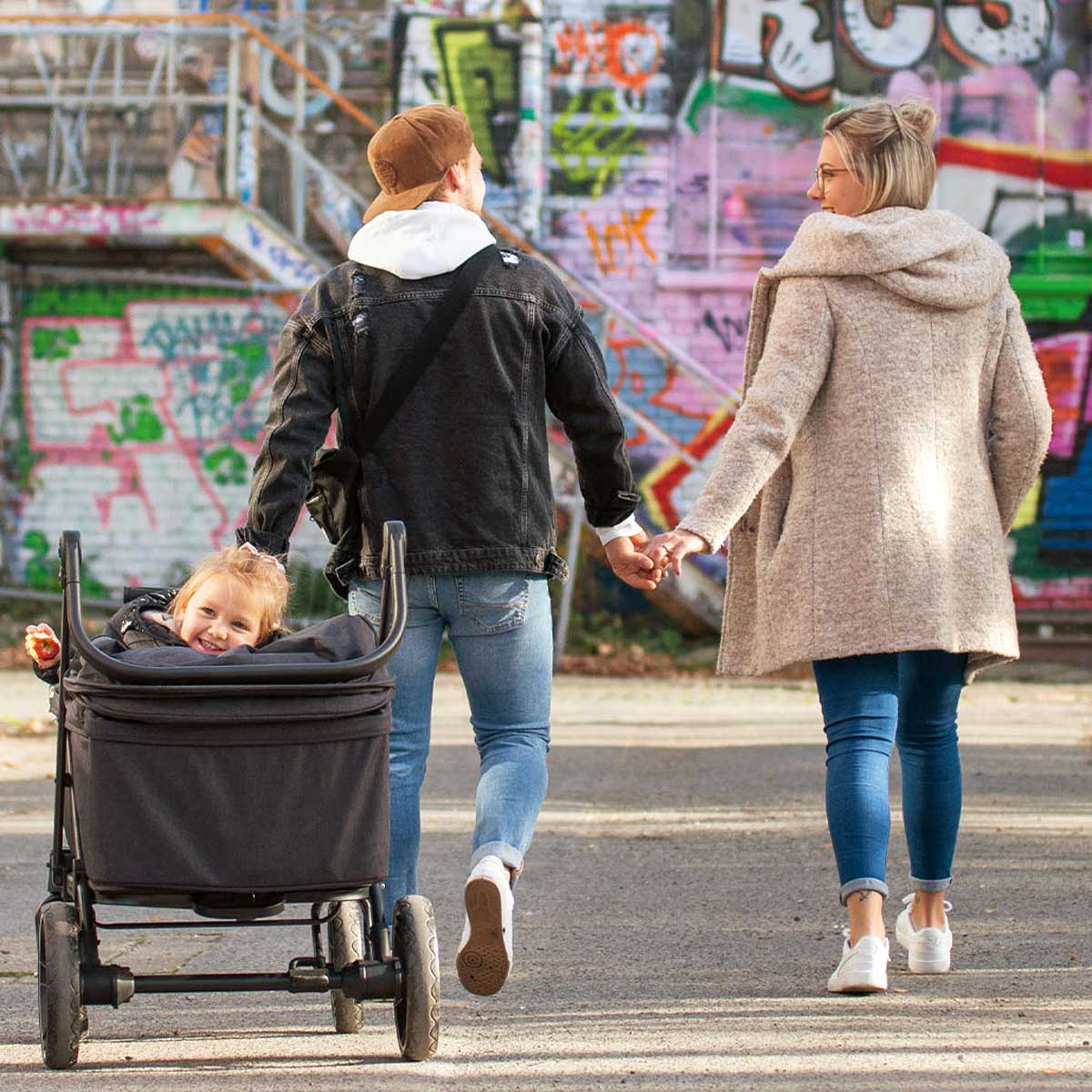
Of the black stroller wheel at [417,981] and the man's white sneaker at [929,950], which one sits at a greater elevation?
the black stroller wheel at [417,981]

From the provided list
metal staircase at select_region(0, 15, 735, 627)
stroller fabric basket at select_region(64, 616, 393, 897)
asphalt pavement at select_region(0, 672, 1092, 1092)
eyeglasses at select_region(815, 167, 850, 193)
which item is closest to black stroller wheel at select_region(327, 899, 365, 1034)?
asphalt pavement at select_region(0, 672, 1092, 1092)

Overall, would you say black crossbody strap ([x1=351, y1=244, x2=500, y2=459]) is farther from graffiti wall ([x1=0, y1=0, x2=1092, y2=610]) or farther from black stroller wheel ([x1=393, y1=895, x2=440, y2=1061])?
graffiti wall ([x1=0, y1=0, x2=1092, y2=610])

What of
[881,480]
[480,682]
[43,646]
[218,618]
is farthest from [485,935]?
[881,480]

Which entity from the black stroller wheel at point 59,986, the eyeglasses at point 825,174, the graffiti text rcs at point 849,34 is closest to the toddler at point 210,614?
the black stroller wheel at point 59,986

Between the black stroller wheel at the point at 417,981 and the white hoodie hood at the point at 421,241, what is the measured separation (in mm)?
1292

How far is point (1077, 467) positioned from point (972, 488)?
32.2 feet

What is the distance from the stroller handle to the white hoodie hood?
28.3 inches

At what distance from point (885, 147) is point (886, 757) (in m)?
1.35

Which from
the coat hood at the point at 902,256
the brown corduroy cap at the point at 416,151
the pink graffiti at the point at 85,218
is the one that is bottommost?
the pink graffiti at the point at 85,218

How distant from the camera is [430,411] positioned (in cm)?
409

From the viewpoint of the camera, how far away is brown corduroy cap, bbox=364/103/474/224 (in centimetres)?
415

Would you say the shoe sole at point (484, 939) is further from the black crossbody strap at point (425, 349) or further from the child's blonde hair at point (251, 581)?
Result: the black crossbody strap at point (425, 349)

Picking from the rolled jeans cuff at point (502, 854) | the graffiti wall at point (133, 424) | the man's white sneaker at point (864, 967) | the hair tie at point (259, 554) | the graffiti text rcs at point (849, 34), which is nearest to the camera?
the hair tie at point (259, 554)

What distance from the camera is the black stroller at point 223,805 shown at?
3426 millimetres
